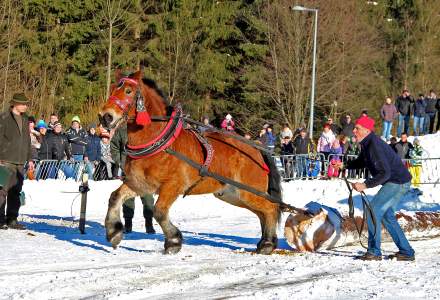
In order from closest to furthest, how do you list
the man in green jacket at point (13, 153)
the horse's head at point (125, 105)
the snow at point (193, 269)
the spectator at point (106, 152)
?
the snow at point (193, 269)
the horse's head at point (125, 105)
the man in green jacket at point (13, 153)
the spectator at point (106, 152)

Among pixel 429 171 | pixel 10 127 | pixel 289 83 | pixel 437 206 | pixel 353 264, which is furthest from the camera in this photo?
pixel 289 83

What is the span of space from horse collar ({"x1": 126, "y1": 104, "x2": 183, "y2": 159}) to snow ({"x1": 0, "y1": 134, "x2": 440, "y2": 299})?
1.28m

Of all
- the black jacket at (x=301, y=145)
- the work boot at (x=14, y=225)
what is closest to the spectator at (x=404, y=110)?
the black jacket at (x=301, y=145)

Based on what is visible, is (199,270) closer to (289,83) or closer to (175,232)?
(175,232)

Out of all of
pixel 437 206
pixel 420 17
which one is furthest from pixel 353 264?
pixel 420 17

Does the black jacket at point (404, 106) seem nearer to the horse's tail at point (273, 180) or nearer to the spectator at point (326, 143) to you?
the spectator at point (326, 143)

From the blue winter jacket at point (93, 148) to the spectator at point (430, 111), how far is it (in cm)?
1636

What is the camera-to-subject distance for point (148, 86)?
11.4m

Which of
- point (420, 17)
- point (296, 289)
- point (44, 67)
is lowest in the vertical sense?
point (296, 289)

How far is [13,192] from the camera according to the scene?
14242 mm

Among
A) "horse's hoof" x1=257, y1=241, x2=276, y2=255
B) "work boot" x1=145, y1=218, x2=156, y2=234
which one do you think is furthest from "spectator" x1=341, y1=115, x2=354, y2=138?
"horse's hoof" x1=257, y1=241, x2=276, y2=255

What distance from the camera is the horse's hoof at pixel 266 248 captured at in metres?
11.8

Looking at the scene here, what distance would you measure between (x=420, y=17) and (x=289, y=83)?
44.2 feet

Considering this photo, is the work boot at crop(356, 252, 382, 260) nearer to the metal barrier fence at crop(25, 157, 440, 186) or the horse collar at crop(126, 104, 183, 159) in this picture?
the horse collar at crop(126, 104, 183, 159)
